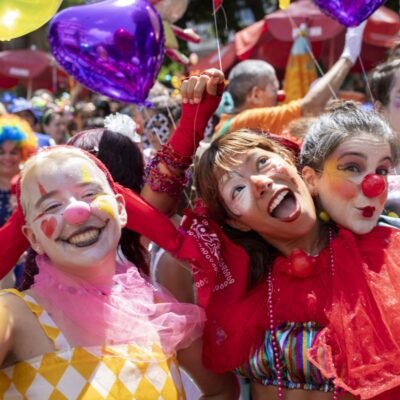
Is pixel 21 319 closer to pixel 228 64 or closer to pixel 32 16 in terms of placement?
pixel 32 16

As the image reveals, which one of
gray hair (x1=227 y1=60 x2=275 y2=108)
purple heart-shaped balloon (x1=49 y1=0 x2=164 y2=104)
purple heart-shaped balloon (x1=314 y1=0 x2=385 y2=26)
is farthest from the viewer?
gray hair (x1=227 y1=60 x2=275 y2=108)

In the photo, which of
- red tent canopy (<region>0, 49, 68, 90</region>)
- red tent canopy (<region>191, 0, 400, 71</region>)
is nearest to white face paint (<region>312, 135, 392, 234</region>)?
red tent canopy (<region>191, 0, 400, 71</region>)

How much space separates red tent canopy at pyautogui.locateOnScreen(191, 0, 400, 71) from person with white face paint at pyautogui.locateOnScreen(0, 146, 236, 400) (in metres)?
4.34

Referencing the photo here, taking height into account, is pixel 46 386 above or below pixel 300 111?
above

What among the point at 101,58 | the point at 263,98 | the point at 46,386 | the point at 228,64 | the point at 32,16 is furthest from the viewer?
the point at 228,64

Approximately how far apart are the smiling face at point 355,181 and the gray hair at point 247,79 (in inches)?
86.0

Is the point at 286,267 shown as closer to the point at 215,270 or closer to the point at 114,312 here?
the point at 215,270

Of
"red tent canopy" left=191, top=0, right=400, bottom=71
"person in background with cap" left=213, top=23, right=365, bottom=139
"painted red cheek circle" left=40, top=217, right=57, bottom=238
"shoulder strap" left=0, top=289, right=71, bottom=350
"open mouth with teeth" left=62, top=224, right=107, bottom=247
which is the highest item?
"painted red cheek circle" left=40, top=217, right=57, bottom=238

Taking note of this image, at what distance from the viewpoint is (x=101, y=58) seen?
262cm

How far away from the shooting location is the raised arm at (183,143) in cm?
195

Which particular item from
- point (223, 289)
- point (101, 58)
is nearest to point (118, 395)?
point (223, 289)

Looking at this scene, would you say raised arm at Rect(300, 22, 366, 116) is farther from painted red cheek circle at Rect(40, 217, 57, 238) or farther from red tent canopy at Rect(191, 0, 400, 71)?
red tent canopy at Rect(191, 0, 400, 71)

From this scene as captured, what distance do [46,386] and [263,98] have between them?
109 inches

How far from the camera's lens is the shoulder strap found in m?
1.60
